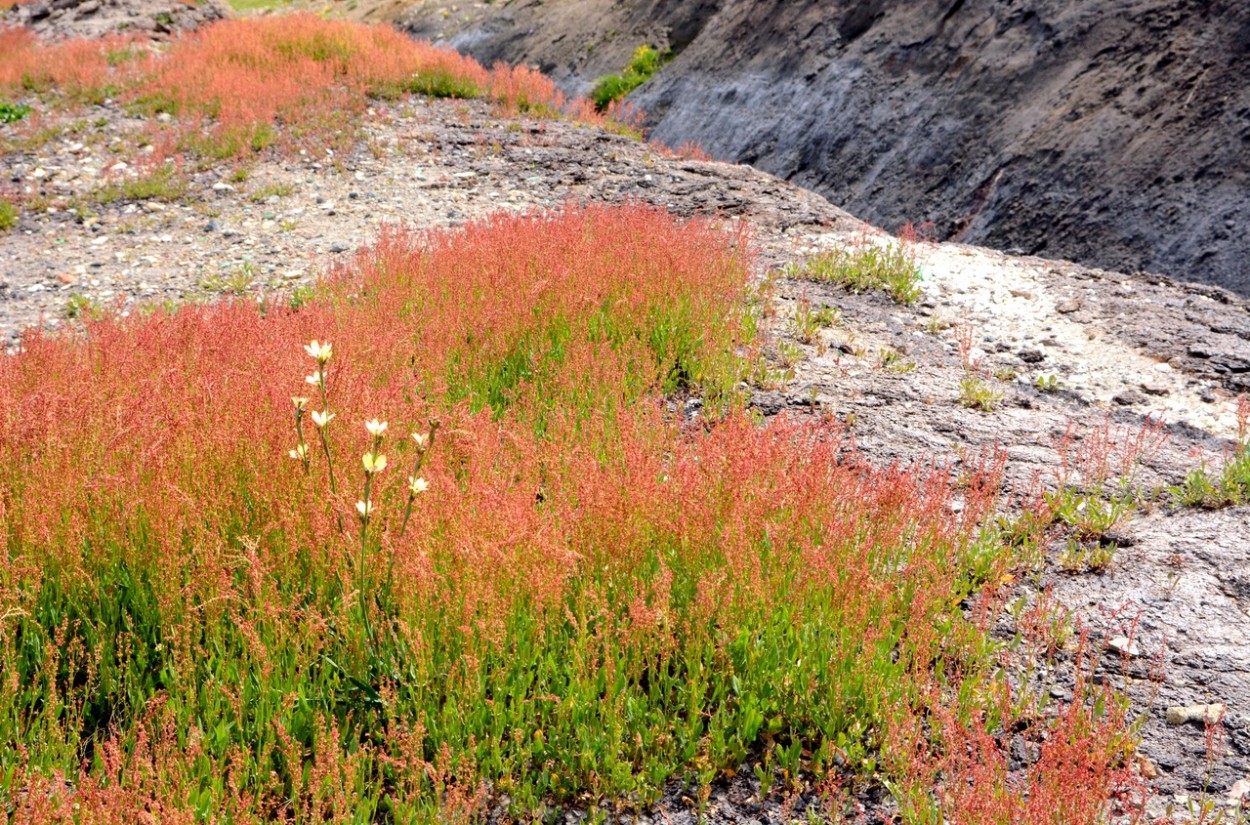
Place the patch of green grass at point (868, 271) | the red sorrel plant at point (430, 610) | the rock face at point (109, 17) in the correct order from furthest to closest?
the rock face at point (109, 17) < the patch of green grass at point (868, 271) < the red sorrel plant at point (430, 610)

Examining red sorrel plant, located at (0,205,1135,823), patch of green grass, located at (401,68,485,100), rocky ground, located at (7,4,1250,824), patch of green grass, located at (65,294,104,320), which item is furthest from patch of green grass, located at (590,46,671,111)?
red sorrel plant, located at (0,205,1135,823)

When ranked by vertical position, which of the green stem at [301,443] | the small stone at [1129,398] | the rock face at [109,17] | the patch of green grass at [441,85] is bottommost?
the small stone at [1129,398]

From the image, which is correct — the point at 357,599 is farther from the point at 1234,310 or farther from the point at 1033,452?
the point at 1234,310

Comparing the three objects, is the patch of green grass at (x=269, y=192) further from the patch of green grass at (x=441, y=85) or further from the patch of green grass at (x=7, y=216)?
the patch of green grass at (x=441, y=85)

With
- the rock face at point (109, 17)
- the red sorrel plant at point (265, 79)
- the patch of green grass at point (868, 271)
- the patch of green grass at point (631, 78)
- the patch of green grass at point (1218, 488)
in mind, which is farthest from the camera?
the rock face at point (109, 17)

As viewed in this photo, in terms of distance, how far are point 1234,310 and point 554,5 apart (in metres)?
21.6

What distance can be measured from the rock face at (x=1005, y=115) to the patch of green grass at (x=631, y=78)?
2.70ft

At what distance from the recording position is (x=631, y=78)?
20188mm

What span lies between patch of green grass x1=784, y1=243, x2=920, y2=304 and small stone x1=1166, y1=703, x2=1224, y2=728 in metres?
5.50

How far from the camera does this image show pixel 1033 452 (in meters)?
5.73

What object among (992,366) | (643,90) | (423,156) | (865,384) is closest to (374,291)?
(865,384)

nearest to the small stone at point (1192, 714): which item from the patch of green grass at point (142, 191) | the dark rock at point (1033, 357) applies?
the dark rock at point (1033, 357)

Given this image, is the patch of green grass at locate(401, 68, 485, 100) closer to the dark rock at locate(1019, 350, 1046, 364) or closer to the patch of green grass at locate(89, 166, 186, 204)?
the patch of green grass at locate(89, 166, 186, 204)

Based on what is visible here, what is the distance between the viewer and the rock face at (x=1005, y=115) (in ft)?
32.9
